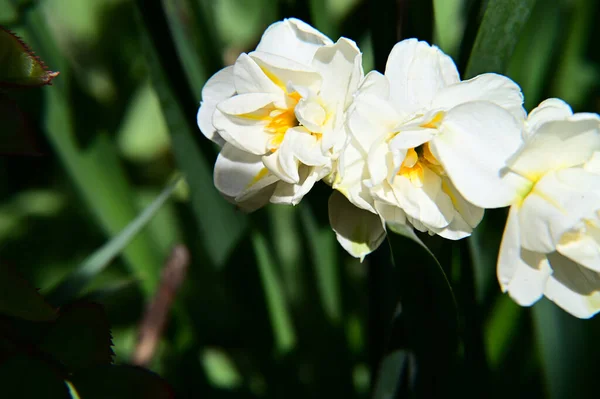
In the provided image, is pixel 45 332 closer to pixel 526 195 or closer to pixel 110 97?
pixel 526 195

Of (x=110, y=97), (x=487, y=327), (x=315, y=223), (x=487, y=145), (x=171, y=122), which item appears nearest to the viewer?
(x=487, y=145)

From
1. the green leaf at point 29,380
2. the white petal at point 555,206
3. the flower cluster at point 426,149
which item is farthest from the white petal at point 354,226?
the green leaf at point 29,380

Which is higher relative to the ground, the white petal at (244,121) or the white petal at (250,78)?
the white petal at (250,78)

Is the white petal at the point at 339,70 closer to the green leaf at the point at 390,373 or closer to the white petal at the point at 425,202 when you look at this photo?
the white petal at the point at 425,202

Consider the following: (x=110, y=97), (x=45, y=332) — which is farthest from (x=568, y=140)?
(x=110, y=97)

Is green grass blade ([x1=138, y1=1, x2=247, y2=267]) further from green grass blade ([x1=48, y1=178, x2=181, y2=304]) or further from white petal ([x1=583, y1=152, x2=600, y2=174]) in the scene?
white petal ([x1=583, y1=152, x2=600, y2=174])

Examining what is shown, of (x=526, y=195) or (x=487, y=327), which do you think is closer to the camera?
(x=526, y=195)
